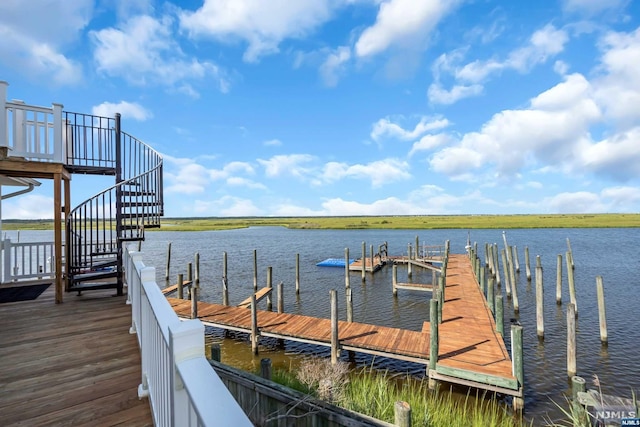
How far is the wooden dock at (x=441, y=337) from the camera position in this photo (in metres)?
6.75

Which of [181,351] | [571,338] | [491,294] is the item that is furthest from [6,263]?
[571,338]

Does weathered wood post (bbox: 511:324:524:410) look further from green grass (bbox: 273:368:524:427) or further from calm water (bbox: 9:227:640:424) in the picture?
calm water (bbox: 9:227:640:424)

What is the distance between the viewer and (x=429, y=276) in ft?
77.8

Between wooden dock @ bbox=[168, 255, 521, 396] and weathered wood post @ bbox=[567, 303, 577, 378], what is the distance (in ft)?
6.16

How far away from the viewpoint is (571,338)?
847 centimetres

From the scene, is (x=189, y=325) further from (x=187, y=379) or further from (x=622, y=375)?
(x=622, y=375)

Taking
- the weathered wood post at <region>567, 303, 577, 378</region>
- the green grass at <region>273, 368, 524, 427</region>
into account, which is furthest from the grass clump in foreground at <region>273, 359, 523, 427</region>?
the weathered wood post at <region>567, 303, 577, 378</region>

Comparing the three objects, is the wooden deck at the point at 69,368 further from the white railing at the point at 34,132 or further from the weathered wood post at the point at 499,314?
the weathered wood post at the point at 499,314

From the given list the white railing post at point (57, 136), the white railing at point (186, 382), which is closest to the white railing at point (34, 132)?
the white railing post at point (57, 136)

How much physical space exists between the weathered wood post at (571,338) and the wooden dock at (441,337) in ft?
6.16

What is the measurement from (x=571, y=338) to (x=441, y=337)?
358 centimetres

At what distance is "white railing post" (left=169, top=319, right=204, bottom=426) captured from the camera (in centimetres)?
154

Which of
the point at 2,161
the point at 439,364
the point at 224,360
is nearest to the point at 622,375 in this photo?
the point at 439,364

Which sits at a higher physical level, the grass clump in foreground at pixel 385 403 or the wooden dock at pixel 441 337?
the wooden dock at pixel 441 337
